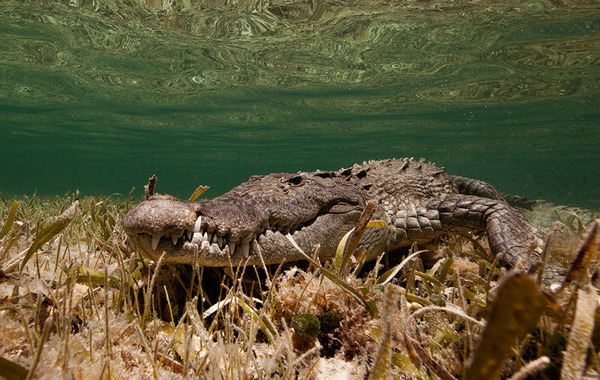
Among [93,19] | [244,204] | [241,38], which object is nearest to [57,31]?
[93,19]

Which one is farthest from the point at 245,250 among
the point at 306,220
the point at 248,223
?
the point at 306,220

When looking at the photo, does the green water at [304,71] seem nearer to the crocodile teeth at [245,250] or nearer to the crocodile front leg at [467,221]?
the crocodile teeth at [245,250]

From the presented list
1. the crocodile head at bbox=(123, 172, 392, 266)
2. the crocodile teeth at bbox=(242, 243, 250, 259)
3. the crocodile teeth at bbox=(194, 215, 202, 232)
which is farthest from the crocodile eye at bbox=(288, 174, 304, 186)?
the crocodile teeth at bbox=(194, 215, 202, 232)

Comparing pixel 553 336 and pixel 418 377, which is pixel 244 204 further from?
pixel 553 336

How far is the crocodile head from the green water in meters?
5.60

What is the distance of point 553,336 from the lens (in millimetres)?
1030

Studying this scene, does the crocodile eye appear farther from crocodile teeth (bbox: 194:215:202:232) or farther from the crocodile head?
crocodile teeth (bbox: 194:215:202:232)

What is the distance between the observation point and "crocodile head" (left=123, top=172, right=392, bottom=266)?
1598 mm

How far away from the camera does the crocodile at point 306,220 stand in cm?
162

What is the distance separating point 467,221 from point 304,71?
1208 cm

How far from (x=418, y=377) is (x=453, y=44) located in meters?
12.5

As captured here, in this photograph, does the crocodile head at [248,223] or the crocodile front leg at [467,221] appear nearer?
the crocodile head at [248,223]

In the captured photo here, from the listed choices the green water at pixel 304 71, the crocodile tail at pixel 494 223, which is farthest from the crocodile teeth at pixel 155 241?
the green water at pixel 304 71

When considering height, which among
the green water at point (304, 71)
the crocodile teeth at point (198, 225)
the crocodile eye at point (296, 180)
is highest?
the green water at point (304, 71)
